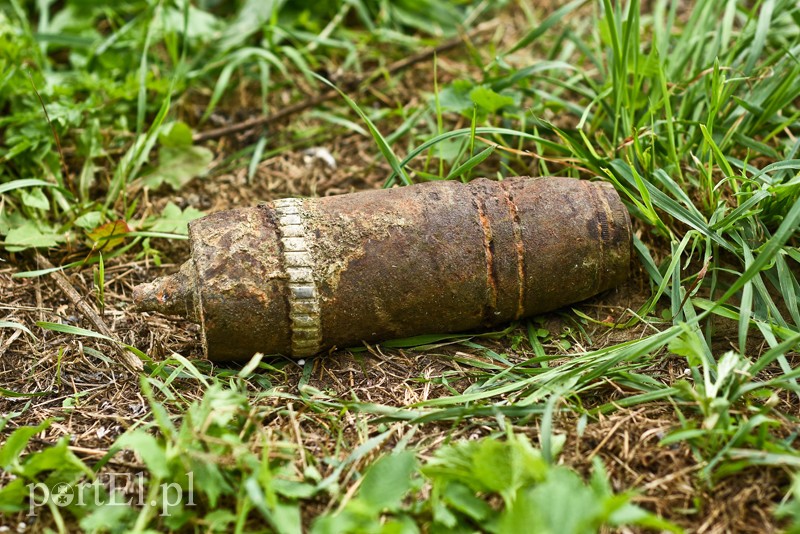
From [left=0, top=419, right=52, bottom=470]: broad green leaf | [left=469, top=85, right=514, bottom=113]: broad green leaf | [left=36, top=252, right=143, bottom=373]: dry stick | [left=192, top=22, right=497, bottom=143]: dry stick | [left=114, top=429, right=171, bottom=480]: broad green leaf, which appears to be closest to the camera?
[left=114, top=429, right=171, bottom=480]: broad green leaf

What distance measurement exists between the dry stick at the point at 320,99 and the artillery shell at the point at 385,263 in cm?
111

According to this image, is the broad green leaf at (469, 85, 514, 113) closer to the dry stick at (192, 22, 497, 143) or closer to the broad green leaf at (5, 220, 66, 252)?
the dry stick at (192, 22, 497, 143)

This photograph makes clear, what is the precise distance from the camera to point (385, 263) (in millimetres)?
2221

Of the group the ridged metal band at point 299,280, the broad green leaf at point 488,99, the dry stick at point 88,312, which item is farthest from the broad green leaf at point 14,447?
the broad green leaf at point 488,99

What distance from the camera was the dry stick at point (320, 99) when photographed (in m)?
3.28

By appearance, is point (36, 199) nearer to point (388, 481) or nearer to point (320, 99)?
point (320, 99)

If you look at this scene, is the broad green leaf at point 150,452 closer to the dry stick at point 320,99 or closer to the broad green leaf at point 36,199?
the broad green leaf at point 36,199

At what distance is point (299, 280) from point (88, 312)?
0.80 m

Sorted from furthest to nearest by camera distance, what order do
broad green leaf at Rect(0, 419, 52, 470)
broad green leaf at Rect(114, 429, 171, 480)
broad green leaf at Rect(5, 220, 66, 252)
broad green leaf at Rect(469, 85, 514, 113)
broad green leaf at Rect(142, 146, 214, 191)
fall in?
broad green leaf at Rect(142, 146, 214, 191) → broad green leaf at Rect(469, 85, 514, 113) → broad green leaf at Rect(5, 220, 66, 252) → broad green leaf at Rect(0, 419, 52, 470) → broad green leaf at Rect(114, 429, 171, 480)

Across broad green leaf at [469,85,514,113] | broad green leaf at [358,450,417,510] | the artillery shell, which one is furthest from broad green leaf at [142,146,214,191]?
broad green leaf at [358,450,417,510]

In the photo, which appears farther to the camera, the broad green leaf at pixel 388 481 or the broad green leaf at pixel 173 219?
the broad green leaf at pixel 173 219

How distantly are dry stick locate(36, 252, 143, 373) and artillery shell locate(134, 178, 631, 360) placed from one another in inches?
6.8

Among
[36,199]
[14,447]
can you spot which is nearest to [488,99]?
[36,199]

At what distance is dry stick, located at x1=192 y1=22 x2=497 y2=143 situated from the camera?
3.28 metres
